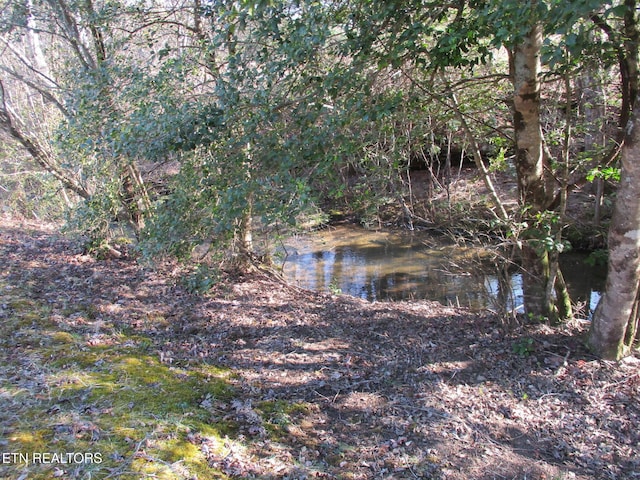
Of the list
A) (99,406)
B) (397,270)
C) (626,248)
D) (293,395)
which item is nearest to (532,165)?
(626,248)

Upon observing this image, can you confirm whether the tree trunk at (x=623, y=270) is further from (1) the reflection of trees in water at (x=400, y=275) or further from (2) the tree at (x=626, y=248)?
(1) the reflection of trees in water at (x=400, y=275)

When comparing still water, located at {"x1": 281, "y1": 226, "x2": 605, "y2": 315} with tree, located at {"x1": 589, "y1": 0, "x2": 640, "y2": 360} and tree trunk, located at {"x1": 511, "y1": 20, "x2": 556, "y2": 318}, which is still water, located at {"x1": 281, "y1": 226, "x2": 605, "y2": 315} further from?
tree, located at {"x1": 589, "y1": 0, "x2": 640, "y2": 360}

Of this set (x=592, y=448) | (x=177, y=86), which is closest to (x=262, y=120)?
(x=177, y=86)

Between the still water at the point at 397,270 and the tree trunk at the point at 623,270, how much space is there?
10.4 ft

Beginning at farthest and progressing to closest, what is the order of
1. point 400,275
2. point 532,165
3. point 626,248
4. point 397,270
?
point 397,270 < point 400,275 < point 532,165 < point 626,248

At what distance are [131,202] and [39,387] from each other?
18.9 feet

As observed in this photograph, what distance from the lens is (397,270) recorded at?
12.7 meters

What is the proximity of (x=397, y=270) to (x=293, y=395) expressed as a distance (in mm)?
8642

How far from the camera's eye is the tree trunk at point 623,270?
4121 millimetres

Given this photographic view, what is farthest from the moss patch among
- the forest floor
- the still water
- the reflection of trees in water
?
the reflection of trees in water

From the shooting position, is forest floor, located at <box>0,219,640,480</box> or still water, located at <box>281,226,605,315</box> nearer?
forest floor, located at <box>0,219,640,480</box>

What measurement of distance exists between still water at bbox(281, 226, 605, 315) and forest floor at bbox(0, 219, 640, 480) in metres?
3.01

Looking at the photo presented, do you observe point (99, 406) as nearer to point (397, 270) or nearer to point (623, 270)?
point (623, 270)

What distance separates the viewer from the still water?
9.97 m
